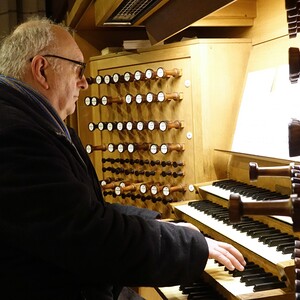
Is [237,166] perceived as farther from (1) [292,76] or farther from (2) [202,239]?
(1) [292,76]

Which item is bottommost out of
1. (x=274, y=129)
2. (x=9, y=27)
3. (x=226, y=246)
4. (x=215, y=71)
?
(x=226, y=246)

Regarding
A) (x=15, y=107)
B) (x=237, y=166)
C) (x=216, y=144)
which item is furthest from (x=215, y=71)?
(x=15, y=107)

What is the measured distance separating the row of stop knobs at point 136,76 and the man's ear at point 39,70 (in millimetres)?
1295

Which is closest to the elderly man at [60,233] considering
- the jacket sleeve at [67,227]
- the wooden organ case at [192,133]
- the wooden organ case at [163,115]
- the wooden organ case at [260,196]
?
the jacket sleeve at [67,227]

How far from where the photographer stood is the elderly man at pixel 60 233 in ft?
4.16

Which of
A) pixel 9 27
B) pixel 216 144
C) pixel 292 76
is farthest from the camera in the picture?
pixel 9 27

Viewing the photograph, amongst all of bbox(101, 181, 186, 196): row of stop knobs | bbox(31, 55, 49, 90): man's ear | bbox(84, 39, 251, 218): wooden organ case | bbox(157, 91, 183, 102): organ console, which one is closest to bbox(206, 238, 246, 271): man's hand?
bbox(31, 55, 49, 90): man's ear

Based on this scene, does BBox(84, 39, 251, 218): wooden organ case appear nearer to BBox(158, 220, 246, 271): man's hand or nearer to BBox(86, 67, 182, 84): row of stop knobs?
BBox(86, 67, 182, 84): row of stop knobs

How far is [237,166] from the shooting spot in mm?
2475

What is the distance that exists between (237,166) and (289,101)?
494mm

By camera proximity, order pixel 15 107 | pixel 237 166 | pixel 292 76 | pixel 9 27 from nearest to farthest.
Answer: pixel 292 76, pixel 15 107, pixel 237 166, pixel 9 27

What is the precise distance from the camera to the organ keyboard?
142cm

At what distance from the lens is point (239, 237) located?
1.75m

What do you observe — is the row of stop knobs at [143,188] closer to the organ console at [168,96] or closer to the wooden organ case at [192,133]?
the wooden organ case at [192,133]
